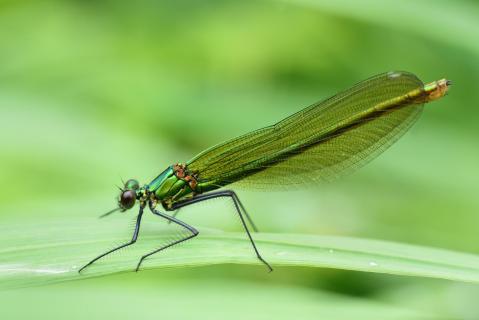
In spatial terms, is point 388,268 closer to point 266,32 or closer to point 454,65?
point 454,65

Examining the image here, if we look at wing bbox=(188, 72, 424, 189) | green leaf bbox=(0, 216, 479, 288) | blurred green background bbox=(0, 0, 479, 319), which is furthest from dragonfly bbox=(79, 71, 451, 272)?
blurred green background bbox=(0, 0, 479, 319)

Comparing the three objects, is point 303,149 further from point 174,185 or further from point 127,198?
point 127,198

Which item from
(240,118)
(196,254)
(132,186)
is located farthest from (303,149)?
(240,118)

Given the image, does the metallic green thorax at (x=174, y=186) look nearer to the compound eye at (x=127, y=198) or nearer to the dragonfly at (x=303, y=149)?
the dragonfly at (x=303, y=149)

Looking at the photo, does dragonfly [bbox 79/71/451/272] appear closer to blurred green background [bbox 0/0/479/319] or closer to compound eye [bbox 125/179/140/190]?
compound eye [bbox 125/179/140/190]

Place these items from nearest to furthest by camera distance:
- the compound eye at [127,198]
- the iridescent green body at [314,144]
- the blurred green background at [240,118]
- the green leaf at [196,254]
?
1. the green leaf at [196,254]
2. the iridescent green body at [314,144]
3. the compound eye at [127,198]
4. the blurred green background at [240,118]

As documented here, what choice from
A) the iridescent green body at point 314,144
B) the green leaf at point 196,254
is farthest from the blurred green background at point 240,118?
the iridescent green body at point 314,144

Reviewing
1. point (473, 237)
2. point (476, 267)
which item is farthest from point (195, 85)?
point (476, 267)

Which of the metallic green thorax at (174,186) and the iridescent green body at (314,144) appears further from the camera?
the metallic green thorax at (174,186)
